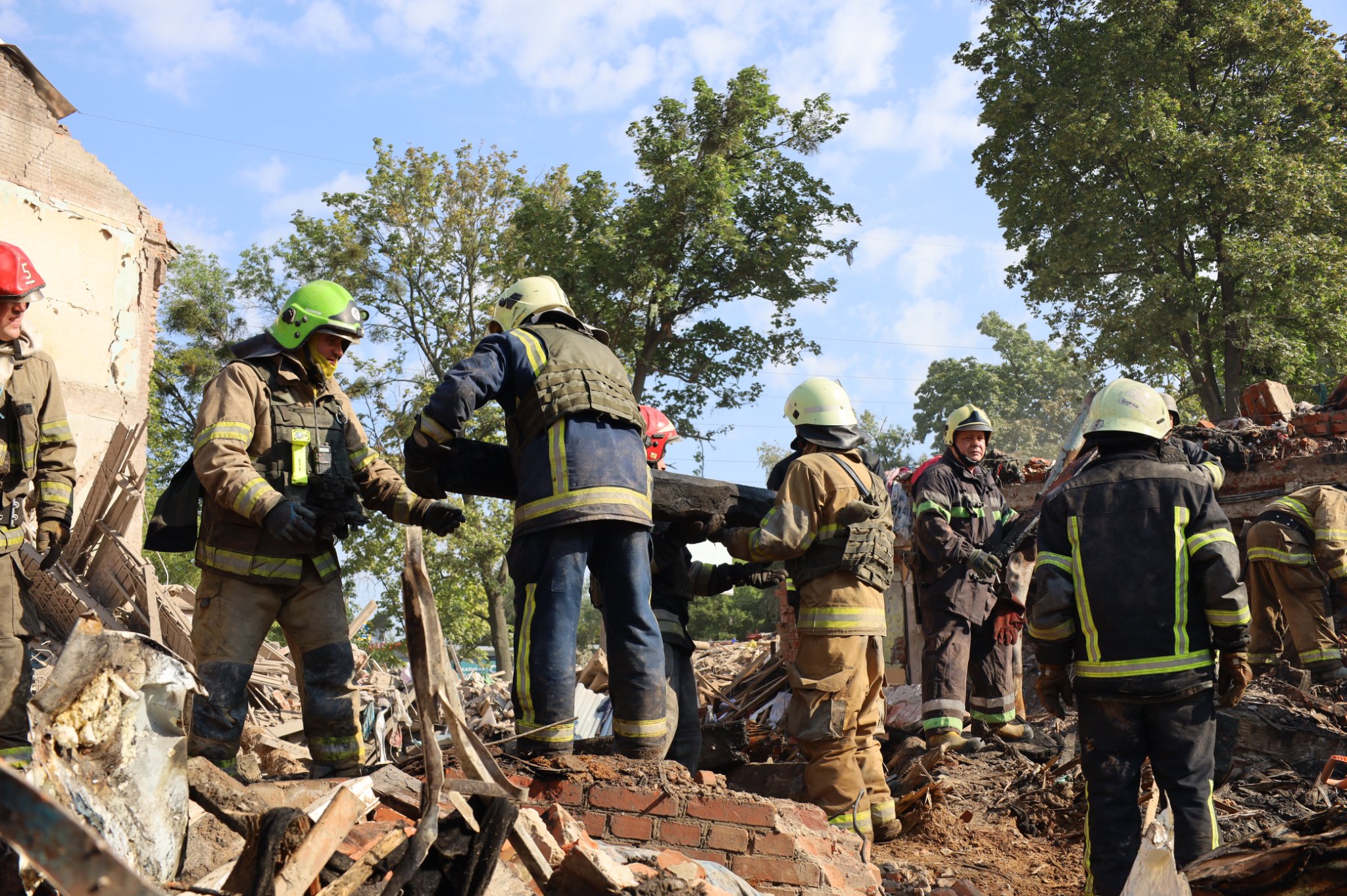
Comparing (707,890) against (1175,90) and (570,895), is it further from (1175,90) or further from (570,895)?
(1175,90)

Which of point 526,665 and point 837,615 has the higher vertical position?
point 837,615

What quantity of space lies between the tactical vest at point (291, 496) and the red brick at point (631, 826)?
168cm

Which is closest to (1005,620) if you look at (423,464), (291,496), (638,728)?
(638,728)

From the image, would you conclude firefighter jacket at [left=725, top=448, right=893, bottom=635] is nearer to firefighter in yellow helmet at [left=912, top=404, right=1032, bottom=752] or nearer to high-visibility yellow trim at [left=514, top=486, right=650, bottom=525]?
high-visibility yellow trim at [left=514, top=486, right=650, bottom=525]

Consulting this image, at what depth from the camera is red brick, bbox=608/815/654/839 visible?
13.4ft

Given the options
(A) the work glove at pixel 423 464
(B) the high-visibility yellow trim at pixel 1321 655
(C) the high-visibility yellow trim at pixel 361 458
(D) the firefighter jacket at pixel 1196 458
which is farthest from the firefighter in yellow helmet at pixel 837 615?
(B) the high-visibility yellow trim at pixel 1321 655

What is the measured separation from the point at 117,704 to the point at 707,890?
1.70 meters

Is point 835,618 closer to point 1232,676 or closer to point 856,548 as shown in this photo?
point 856,548

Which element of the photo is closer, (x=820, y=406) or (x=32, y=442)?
(x=32, y=442)

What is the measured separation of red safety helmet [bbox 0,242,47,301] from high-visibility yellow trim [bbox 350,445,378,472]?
4.76ft

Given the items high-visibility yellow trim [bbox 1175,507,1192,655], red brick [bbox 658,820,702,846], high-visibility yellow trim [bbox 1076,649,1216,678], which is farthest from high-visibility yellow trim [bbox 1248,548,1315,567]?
red brick [bbox 658,820,702,846]

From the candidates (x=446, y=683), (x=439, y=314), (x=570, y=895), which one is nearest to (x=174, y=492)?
(x=446, y=683)

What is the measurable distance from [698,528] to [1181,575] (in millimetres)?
2341

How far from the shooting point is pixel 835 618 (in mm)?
5449
